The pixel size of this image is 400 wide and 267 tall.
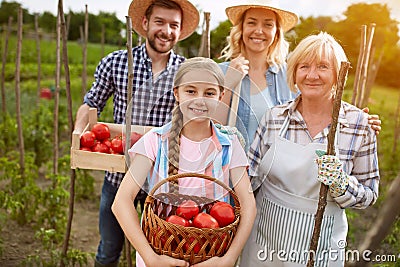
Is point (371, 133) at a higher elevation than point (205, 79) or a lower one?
lower

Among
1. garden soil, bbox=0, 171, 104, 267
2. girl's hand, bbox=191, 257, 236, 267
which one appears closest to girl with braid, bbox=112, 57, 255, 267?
girl's hand, bbox=191, 257, 236, 267

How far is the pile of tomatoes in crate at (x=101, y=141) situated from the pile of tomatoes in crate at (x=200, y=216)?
18.5 inches

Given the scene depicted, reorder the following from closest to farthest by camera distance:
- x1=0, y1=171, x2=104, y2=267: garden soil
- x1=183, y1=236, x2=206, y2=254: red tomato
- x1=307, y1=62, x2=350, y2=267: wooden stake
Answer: x1=183, y1=236, x2=206, y2=254: red tomato, x1=307, y1=62, x2=350, y2=267: wooden stake, x1=0, y1=171, x2=104, y2=267: garden soil

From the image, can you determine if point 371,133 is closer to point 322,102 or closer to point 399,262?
point 322,102

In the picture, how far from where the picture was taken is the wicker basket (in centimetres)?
129

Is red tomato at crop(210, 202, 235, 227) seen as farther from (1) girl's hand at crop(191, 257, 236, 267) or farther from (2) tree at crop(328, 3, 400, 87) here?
(2) tree at crop(328, 3, 400, 87)

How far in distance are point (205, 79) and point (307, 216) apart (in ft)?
2.32

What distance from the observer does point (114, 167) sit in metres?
1.76

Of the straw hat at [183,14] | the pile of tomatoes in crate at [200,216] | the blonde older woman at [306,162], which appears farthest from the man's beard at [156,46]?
the pile of tomatoes in crate at [200,216]

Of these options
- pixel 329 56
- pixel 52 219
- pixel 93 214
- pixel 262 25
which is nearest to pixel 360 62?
pixel 262 25

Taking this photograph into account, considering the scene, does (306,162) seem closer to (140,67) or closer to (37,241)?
(140,67)

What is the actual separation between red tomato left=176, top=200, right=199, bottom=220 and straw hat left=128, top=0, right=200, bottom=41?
0.99 meters

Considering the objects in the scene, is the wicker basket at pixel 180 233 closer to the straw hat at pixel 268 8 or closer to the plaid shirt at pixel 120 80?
the plaid shirt at pixel 120 80

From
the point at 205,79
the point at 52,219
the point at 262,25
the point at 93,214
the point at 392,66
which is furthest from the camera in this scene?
the point at 392,66
